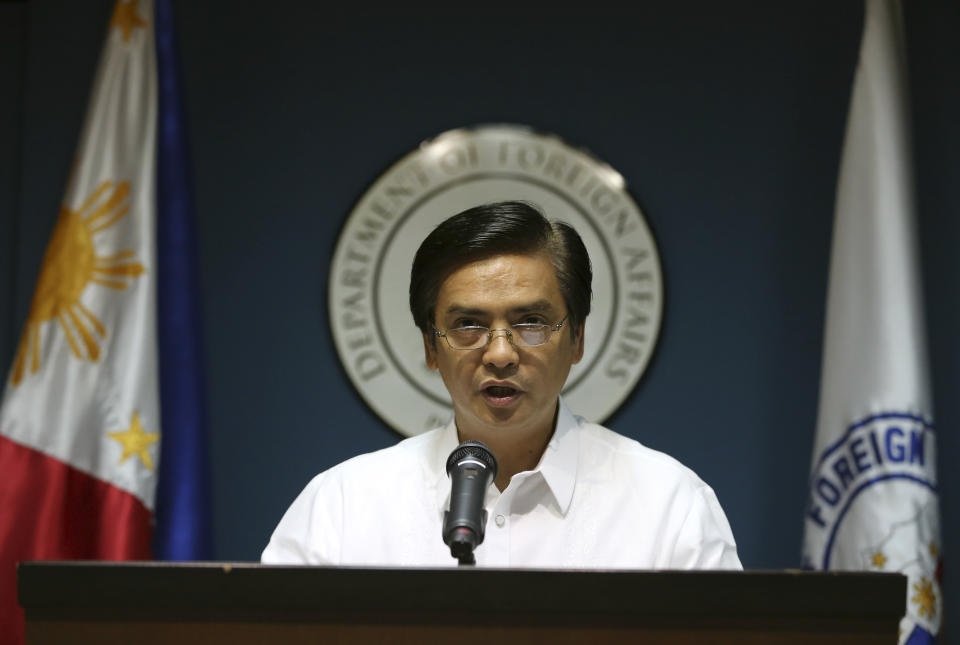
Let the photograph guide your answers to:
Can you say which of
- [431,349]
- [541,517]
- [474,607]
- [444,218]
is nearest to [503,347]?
[431,349]

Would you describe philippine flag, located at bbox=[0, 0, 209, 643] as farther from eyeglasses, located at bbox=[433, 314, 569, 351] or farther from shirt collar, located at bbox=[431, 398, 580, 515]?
eyeglasses, located at bbox=[433, 314, 569, 351]

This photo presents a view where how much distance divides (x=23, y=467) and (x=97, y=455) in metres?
0.18

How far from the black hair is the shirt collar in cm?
18

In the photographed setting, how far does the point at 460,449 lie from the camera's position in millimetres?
1236

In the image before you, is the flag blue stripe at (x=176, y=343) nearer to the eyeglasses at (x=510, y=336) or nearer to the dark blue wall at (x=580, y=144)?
Answer: the dark blue wall at (x=580, y=144)

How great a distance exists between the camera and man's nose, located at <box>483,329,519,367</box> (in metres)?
1.58

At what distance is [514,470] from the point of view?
1708 mm

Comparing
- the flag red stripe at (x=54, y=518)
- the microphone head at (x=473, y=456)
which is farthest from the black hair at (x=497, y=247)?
the flag red stripe at (x=54, y=518)

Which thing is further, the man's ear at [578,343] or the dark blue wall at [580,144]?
the dark blue wall at [580,144]

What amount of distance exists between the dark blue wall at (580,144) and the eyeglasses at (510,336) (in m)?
Result: 1.38

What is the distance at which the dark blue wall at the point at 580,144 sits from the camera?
293cm

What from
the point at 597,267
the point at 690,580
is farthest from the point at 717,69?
the point at 690,580

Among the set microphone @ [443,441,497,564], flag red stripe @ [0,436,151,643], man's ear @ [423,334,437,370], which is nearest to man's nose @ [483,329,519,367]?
man's ear @ [423,334,437,370]

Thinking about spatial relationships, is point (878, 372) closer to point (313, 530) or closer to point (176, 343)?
point (313, 530)
